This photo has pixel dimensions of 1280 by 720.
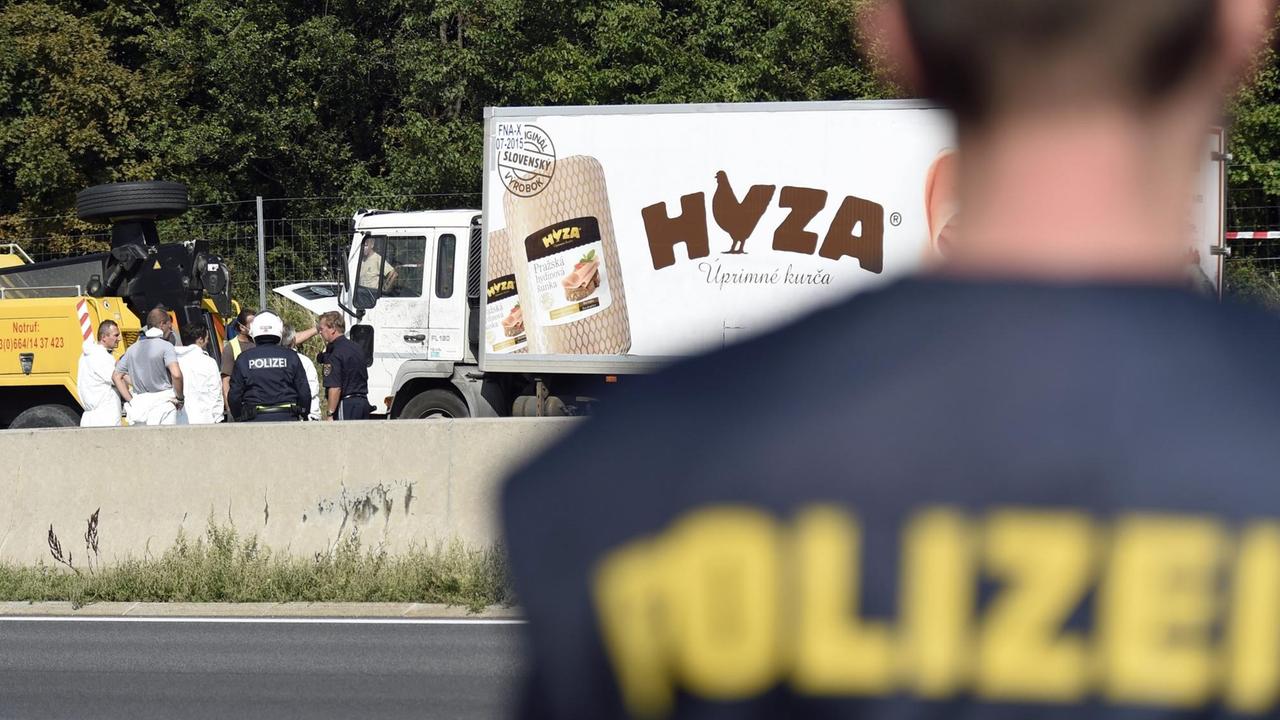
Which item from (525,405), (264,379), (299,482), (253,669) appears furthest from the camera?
(525,405)

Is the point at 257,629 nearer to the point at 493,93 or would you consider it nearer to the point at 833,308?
the point at 833,308

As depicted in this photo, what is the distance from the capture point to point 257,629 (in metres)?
9.96

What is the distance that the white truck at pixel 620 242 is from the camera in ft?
51.1

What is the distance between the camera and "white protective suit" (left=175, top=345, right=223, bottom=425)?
13914 millimetres

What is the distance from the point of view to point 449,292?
17344 millimetres

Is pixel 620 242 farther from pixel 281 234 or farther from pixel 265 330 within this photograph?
pixel 281 234

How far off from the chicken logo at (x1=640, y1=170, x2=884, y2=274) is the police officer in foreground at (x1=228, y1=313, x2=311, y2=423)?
4.21 meters

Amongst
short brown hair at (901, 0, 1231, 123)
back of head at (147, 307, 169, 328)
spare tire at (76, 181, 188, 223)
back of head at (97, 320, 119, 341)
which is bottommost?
back of head at (97, 320, 119, 341)

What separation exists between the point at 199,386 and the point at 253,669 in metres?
5.73

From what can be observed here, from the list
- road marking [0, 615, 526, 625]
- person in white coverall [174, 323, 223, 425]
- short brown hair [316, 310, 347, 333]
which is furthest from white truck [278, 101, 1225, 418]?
road marking [0, 615, 526, 625]

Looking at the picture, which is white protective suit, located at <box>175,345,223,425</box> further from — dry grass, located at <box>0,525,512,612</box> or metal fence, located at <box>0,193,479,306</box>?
metal fence, located at <box>0,193,479,306</box>

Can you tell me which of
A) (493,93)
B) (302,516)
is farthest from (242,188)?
(302,516)

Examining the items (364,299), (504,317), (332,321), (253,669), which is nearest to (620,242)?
(504,317)

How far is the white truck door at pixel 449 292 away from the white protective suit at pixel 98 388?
365 centimetres
